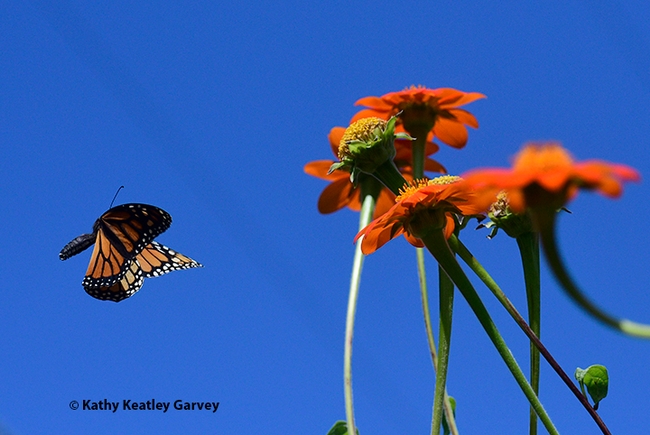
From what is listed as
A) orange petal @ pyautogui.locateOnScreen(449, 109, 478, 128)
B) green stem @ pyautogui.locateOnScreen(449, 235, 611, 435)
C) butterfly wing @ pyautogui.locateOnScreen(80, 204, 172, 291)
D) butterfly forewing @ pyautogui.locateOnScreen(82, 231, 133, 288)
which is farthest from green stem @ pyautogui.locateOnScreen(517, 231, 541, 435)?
butterfly forewing @ pyautogui.locateOnScreen(82, 231, 133, 288)

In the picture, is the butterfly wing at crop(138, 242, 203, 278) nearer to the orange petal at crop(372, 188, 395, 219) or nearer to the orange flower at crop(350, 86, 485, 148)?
the orange petal at crop(372, 188, 395, 219)

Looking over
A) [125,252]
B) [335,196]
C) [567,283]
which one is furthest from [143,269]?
[567,283]

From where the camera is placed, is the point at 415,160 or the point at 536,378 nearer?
the point at 536,378

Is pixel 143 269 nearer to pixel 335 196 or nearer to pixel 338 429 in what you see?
pixel 335 196

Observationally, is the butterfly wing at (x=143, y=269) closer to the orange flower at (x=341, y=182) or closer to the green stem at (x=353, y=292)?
the orange flower at (x=341, y=182)

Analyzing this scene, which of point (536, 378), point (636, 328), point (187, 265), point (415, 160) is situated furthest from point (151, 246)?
point (636, 328)

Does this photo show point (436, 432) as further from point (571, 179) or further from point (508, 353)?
point (571, 179)

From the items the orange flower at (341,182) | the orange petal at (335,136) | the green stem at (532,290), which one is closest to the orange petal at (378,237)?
the green stem at (532,290)

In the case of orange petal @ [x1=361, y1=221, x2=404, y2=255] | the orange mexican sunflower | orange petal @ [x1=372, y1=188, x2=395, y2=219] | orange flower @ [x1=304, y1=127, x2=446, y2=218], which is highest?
orange flower @ [x1=304, y1=127, x2=446, y2=218]
